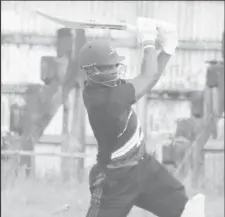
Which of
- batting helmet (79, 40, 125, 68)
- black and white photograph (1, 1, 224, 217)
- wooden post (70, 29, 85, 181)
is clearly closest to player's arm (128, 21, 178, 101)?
batting helmet (79, 40, 125, 68)

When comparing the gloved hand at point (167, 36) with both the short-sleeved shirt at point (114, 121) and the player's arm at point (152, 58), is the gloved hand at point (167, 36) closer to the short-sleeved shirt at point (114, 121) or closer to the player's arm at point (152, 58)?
the player's arm at point (152, 58)

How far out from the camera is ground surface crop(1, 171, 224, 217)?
5785 mm

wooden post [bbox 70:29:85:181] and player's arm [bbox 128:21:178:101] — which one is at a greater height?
player's arm [bbox 128:21:178:101]

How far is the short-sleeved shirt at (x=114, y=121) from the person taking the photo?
139 inches

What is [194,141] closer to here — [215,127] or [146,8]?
[215,127]

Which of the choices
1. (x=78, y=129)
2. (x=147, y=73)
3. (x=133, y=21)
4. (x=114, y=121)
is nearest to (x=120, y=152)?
(x=114, y=121)

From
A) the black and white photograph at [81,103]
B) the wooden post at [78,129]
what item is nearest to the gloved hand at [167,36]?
the black and white photograph at [81,103]

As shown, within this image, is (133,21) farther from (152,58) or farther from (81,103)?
(152,58)

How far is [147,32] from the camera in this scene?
3.79 meters

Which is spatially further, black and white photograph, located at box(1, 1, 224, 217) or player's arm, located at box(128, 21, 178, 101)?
black and white photograph, located at box(1, 1, 224, 217)

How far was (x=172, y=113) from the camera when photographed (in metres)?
6.19

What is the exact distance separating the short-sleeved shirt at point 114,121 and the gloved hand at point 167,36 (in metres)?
0.33

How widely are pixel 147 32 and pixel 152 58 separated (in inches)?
6.3

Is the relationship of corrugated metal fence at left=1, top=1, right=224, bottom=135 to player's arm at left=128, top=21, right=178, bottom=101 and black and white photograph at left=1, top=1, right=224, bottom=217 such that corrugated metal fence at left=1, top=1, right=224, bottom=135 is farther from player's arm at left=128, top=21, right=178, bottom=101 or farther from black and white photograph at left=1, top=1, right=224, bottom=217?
player's arm at left=128, top=21, right=178, bottom=101
